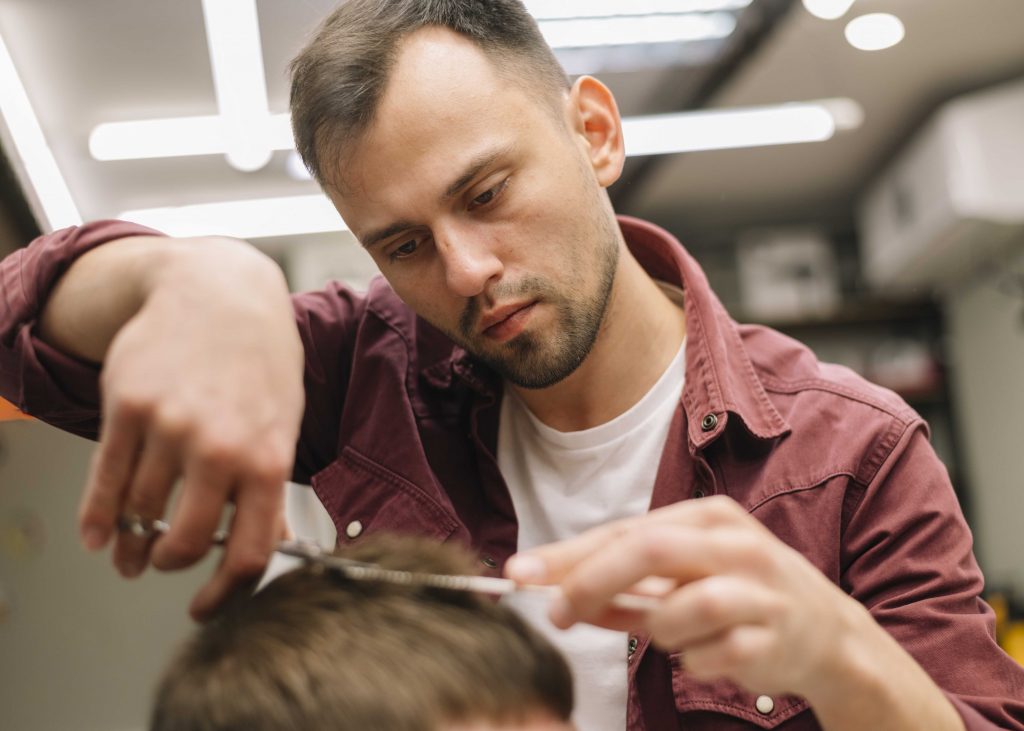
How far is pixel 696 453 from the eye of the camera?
131cm

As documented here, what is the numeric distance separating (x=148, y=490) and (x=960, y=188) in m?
4.15

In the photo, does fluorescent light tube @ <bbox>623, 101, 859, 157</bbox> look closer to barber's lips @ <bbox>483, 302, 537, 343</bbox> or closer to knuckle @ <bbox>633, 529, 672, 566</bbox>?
barber's lips @ <bbox>483, 302, 537, 343</bbox>

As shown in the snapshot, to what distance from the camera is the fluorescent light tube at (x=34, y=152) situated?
3.96 ft

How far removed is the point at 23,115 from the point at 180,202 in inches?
14.6

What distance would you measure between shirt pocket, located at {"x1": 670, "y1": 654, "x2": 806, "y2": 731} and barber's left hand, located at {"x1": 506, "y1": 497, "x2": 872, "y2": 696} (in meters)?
0.49

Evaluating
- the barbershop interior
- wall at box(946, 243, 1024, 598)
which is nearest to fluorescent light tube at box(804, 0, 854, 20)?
the barbershop interior

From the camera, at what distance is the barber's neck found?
1.44 meters

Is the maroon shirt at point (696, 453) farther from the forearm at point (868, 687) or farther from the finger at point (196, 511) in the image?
the finger at point (196, 511)

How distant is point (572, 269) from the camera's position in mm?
1292

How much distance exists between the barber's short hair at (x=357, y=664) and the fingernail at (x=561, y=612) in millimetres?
107

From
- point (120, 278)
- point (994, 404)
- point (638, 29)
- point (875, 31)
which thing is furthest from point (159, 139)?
point (994, 404)

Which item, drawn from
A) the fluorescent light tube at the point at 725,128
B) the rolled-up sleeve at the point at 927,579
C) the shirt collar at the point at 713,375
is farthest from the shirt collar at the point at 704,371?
the fluorescent light tube at the point at 725,128

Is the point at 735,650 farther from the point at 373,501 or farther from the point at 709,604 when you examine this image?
the point at 373,501

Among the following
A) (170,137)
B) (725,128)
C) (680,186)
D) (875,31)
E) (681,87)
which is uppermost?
(170,137)
